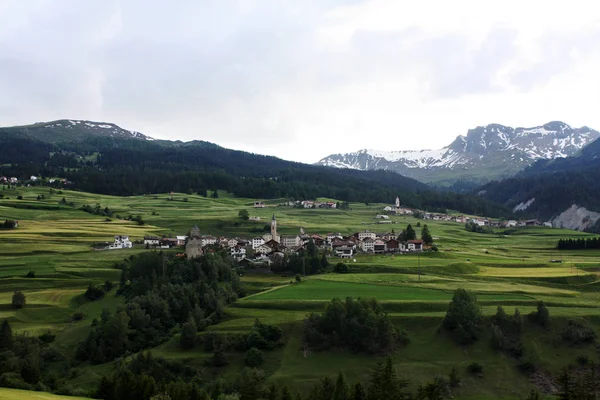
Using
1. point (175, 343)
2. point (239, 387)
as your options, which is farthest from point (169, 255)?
point (239, 387)

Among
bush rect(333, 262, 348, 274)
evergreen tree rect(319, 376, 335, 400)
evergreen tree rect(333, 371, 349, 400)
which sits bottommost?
evergreen tree rect(319, 376, 335, 400)

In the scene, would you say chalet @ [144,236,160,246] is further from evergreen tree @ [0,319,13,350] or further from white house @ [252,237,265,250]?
evergreen tree @ [0,319,13,350]

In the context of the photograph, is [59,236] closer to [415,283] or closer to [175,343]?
[175,343]

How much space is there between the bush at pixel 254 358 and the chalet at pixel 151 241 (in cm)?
5953

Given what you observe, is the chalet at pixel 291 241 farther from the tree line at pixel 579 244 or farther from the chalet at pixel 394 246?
the tree line at pixel 579 244

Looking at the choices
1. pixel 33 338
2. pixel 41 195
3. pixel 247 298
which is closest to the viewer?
pixel 33 338

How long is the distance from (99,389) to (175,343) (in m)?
18.0

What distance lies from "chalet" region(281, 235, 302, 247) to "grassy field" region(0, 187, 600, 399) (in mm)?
13862

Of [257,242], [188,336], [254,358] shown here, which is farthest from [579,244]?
[188,336]

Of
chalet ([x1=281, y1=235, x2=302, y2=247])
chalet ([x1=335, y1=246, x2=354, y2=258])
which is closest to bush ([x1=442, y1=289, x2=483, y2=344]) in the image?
chalet ([x1=335, y1=246, x2=354, y2=258])

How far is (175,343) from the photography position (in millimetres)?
57281

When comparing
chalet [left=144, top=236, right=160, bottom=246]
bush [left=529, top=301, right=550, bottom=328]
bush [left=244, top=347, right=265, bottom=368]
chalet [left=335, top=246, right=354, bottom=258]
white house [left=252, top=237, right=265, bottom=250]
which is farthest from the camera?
white house [left=252, top=237, right=265, bottom=250]

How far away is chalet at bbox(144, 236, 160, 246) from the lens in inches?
4171

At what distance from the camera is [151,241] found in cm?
10712
